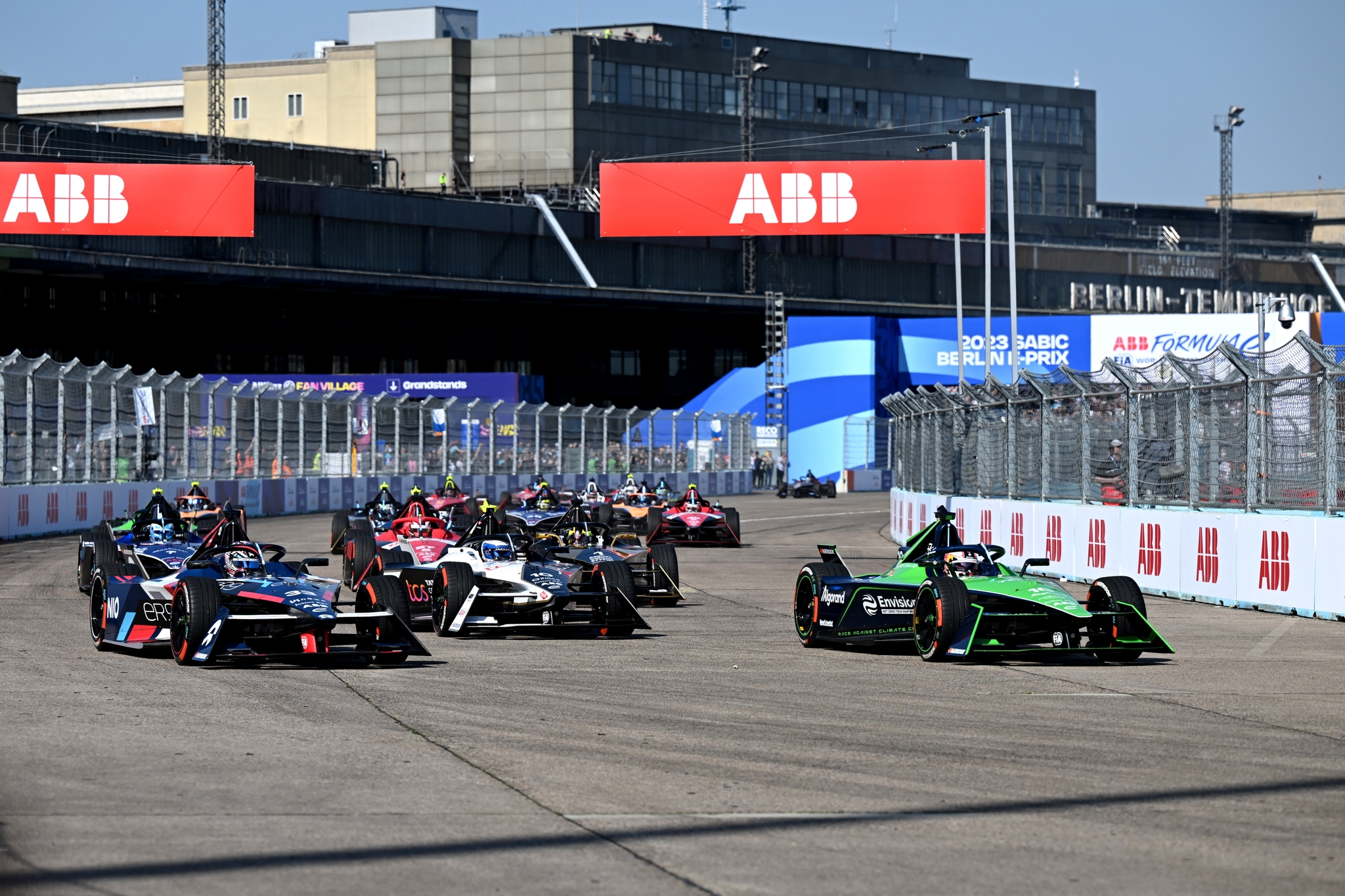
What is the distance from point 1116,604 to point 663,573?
21.1 feet

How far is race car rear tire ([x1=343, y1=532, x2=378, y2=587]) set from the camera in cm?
1947

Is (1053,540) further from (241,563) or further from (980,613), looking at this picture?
(241,563)

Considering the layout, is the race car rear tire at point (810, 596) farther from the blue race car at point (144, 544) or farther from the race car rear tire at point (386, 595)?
the blue race car at point (144, 544)

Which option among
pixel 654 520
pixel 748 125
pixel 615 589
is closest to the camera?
pixel 615 589

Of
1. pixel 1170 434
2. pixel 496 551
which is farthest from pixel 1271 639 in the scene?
pixel 496 551

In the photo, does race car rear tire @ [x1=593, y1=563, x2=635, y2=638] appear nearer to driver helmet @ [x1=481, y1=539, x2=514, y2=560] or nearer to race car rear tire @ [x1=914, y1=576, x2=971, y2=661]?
driver helmet @ [x1=481, y1=539, x2=514, y2=560]

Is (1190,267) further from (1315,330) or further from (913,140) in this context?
(1315,330)

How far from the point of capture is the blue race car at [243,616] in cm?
1256

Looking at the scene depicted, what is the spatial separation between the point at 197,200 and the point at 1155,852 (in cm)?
4750

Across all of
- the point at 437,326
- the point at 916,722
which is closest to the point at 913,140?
the point at 437,326

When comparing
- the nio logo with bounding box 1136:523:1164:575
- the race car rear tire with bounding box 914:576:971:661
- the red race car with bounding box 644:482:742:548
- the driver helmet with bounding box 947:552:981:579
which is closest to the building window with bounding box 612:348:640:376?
the red race car with bounding box 644:482:742:548

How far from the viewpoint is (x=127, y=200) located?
5047cm

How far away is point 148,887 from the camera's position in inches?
237

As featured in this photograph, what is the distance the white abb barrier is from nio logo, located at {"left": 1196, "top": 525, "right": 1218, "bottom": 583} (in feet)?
0.03
